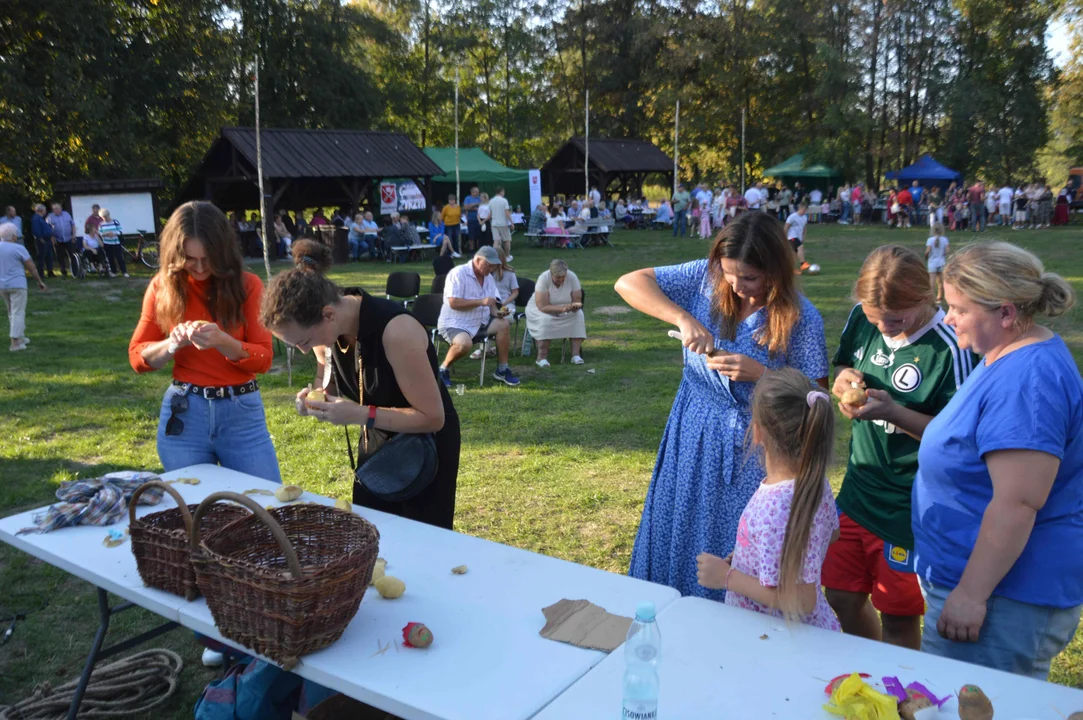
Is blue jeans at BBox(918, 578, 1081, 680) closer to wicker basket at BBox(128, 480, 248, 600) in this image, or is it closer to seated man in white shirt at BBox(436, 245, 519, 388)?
wicker basket at BBox(128, 480, 248, 600)

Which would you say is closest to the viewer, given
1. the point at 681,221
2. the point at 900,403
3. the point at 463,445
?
the point at 900,403

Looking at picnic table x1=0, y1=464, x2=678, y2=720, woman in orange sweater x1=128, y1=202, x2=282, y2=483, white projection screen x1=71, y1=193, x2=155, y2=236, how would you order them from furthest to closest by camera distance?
white projection screen x1=71, y1=193, x2=155, y2=236 → woman in orange sweater x1=128, y1=202, x2=282, y2=483 → picnic table x1=0, y1=464, x2=678, y2=720

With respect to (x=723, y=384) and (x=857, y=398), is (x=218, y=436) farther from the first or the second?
(x=857, y=398)

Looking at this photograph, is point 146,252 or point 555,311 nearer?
point 555,311

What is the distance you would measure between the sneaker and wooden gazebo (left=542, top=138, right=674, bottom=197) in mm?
20967

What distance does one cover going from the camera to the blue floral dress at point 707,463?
8.80 feet

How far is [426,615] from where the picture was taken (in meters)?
2.23

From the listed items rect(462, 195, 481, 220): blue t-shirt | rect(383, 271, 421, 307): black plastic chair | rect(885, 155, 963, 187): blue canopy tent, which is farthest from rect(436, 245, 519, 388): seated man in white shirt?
rect(885, 155, 963, 187): blue canopy tent

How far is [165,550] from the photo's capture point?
91.3 inches

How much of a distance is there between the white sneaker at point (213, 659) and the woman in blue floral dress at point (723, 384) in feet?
6.04

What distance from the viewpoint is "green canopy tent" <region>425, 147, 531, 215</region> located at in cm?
2520

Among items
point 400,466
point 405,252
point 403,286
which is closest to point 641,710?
point 400,466

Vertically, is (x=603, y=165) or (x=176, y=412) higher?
(x=603, y=165)

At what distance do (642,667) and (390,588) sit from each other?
2.74 feet
